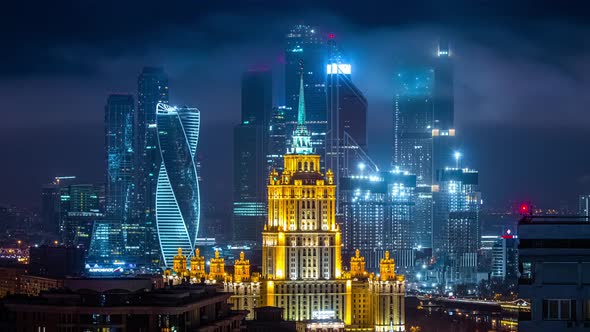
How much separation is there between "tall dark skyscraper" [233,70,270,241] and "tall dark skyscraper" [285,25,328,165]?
4.79 meters

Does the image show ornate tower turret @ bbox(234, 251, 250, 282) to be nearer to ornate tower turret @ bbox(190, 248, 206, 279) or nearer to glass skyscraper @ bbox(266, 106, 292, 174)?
ornate tower turret @ bbox(190, 248, 206, 279)

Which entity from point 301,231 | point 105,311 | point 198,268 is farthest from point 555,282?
point 198,268

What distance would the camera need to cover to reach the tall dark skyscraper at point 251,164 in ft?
605

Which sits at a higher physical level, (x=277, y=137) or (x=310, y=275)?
(x=277, y=137)

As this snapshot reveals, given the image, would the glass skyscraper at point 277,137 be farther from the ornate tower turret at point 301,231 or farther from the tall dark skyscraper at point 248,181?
the ornate tower turret at point 301,231

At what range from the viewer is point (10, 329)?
56062mm

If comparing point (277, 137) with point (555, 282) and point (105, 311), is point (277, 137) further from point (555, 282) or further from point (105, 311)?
point (555, 282)

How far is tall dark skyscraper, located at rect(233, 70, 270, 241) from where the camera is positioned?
184 meters

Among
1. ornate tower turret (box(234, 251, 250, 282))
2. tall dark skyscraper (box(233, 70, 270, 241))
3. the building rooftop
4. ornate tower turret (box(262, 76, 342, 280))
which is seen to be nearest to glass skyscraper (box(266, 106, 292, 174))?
tall dark skyscraper (box(233, 70, 270, 241))

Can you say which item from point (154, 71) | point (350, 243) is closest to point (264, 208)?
point (350, 243)

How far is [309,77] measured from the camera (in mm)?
176125

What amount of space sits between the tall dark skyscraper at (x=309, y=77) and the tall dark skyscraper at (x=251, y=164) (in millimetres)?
4792

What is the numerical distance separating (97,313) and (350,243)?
441 ft

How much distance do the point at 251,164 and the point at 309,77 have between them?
22512mm
